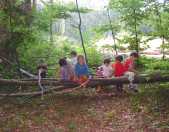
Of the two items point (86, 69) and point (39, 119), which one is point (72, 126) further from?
point (86, 69)

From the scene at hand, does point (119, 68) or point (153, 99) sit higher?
point (119, 68)

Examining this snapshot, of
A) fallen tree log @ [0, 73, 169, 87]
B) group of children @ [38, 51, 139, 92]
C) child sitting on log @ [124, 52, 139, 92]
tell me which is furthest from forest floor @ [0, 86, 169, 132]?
group of children @ [38, 51, 139, 92]

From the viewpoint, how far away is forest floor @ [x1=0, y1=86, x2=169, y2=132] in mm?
10146

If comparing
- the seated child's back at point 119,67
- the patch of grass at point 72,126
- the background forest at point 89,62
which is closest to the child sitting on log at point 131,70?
the seated child's back at point 119,67

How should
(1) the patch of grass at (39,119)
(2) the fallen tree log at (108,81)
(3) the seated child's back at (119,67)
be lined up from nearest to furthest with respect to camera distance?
(1) the patch of grass at (39,119) < (2) the fallen tree log at (108,81) < (3) the seated child's back at (119,67)

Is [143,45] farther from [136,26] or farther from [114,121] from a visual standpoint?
[114,121]

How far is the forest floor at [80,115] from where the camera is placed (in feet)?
33.3

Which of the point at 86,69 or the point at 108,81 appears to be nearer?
the point at 108,81

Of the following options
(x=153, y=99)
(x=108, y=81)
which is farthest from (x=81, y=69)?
(x=153, y=99)

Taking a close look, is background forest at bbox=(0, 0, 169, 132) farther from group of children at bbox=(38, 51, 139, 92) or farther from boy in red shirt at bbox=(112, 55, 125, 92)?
group of children at bbox=(38, 51, 139, 92)

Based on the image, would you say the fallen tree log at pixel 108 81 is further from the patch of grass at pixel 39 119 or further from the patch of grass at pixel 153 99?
the patch of grass at pixel 39 119

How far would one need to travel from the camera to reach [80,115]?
11.2 m

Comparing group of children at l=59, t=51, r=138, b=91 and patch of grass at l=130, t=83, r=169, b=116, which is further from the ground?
group of children at l=59, t=51, r=138, b=91

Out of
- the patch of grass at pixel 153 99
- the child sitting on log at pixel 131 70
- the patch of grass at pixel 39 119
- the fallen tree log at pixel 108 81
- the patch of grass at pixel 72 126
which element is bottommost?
the patch of grass at pixel 72 126
